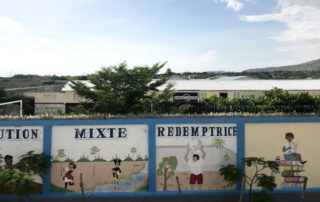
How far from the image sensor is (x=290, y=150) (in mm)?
7230

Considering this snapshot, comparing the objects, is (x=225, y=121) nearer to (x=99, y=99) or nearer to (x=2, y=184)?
(x=2, y=184)

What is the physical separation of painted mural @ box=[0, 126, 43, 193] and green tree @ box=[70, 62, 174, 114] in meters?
8.39

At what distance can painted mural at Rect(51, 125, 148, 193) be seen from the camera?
6848 millimetres

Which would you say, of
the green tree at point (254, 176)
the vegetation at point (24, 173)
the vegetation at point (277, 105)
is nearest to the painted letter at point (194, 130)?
the green tree at point (254, 176)

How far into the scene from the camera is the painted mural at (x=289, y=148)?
7137 mm

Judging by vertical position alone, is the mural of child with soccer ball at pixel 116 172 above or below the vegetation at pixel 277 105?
below

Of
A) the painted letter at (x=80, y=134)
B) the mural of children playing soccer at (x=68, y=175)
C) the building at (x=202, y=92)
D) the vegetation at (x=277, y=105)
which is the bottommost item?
the mural of children playing soccer at (x=68, y=175)

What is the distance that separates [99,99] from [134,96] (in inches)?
75.9

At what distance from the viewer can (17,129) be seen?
22.3 ft

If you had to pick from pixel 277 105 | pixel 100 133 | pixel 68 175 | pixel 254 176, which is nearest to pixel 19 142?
pixel 68 175

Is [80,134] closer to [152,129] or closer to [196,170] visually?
[152,129]

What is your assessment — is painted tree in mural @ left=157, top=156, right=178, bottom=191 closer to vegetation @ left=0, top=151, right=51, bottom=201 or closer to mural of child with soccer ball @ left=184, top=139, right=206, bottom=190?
mural of child with soccer ball @ left=184, top=139, right=206, bottom=190

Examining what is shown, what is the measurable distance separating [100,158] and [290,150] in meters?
4.70

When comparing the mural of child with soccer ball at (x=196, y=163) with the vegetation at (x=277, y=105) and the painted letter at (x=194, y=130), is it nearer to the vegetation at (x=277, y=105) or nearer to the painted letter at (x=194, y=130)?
the painted letter at (x=194, y=130)
